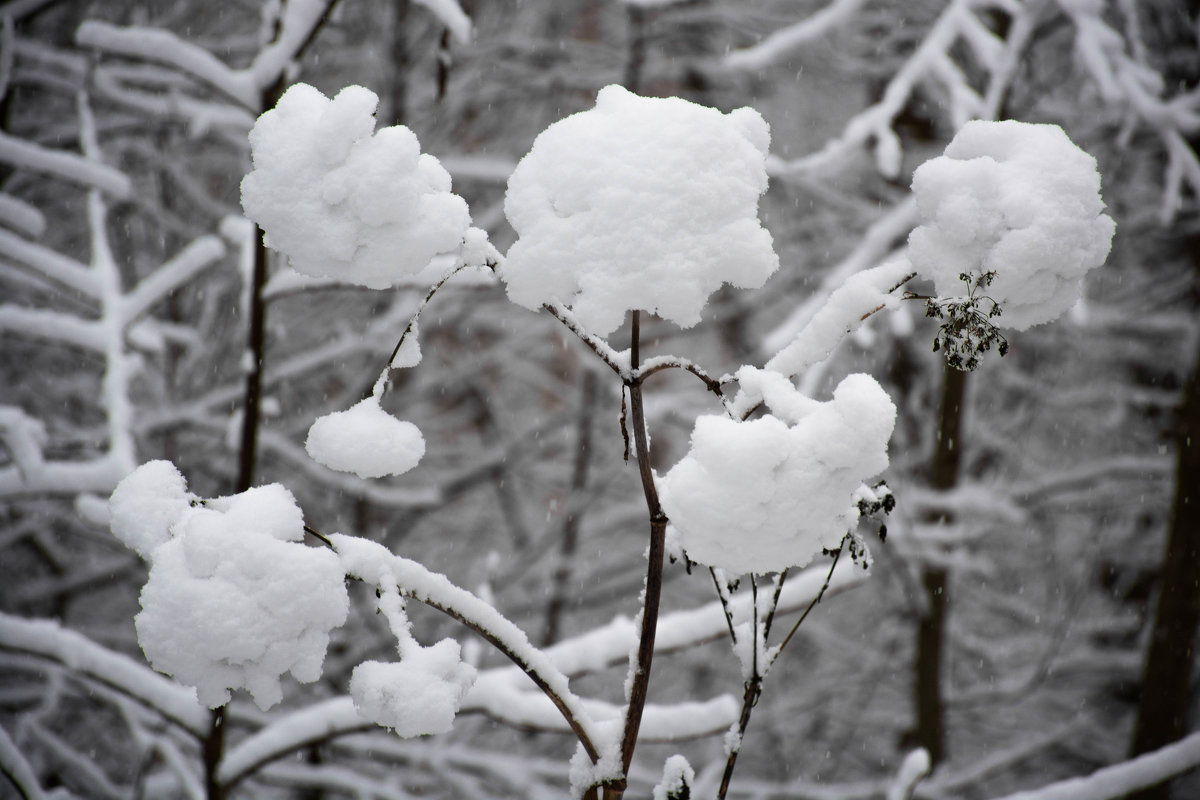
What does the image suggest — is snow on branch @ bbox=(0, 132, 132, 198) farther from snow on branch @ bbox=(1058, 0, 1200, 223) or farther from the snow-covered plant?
snow on branch @ bbox=(1058, 0, 1200, 223)

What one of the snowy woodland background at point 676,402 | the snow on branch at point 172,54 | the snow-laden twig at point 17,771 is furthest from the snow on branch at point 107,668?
the snowy woodland background at point 676,402

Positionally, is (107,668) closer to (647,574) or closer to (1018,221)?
(647,574)

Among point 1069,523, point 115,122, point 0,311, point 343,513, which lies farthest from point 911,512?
point 115,122

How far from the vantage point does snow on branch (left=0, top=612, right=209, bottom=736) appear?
1.41 metres

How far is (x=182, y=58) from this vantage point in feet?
5.29

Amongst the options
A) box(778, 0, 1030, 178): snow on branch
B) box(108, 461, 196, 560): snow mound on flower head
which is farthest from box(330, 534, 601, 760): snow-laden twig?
box(778, 0, 1030, 178): snow on branch

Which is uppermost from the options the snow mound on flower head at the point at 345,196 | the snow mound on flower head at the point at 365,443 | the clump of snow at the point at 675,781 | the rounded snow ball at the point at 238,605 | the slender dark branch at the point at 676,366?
the snow mound on flower head at the point at 345,196

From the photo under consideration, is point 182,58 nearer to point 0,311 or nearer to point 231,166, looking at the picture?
point 0,311

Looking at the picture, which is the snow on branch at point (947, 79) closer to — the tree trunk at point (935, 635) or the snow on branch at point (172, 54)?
the tree trunk at point (935, 635)

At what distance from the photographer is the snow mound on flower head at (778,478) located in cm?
52

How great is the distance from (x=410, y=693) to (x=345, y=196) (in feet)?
1.37

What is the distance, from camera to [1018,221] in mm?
635

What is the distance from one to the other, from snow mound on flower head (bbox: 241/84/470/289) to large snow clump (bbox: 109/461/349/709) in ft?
0.75

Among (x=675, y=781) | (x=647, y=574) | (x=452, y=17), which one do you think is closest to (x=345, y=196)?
(x=647, y=574)
